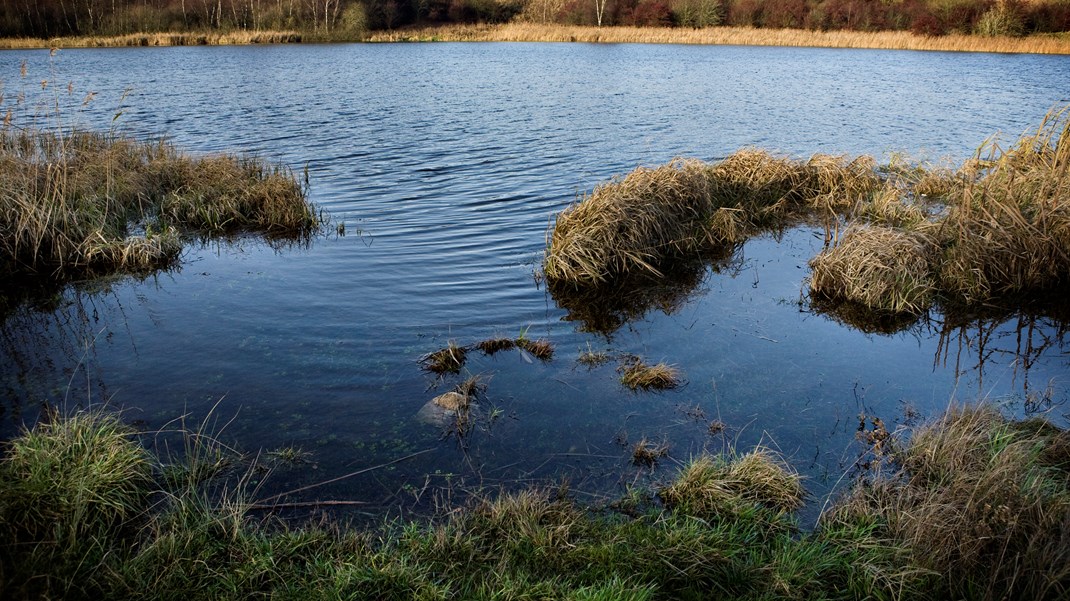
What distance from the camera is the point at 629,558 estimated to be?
4.23 m

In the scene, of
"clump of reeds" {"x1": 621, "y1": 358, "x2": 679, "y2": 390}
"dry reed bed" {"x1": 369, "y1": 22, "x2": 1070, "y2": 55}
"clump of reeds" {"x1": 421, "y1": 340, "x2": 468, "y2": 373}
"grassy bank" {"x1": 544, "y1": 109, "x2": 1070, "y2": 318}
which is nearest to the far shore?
"dry reed bed" {"x1": 369, "y1": 22, "x2": 1070, "y2": 55}

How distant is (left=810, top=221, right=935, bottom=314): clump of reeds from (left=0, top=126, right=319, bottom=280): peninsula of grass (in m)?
8.18

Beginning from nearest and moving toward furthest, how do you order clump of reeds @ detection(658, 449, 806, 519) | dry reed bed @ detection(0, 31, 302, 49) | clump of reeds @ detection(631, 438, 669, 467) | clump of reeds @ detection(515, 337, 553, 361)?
clump of reeds @ detection(658, 449, 806, 519)
clump of reeds @ detection(631, 438, 669, 467)
clump of reeds @ detection(515, 337, 553, 361)
dry reed bed @ detection(0, 31, 302, 49)

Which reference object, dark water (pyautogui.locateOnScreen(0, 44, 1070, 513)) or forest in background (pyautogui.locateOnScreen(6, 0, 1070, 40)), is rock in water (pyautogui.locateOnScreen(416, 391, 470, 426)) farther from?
forest in background (pyautogui.locateOnScreen(6, 0, 1070, 40))

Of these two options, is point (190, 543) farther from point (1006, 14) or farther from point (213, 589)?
point (1006, 14)

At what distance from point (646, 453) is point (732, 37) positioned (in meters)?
50.9

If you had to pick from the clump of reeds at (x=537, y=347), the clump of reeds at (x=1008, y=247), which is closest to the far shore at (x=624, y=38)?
the clump of reeds at (x=1008, y=247)

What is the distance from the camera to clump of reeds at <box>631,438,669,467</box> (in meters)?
5.52

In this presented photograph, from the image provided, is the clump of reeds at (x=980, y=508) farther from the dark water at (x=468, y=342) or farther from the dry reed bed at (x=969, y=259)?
the dry reed bed at (x=969, y=259)

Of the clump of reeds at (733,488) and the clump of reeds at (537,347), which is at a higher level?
the clump of reeds at (537,347)

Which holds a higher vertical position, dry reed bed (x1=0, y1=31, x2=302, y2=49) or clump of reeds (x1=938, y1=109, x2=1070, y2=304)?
dry reed bed (x1=0, y1=31, x2=302, y2=49)

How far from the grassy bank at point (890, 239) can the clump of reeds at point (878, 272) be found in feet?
0.04

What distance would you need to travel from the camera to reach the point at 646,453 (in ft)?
18.3

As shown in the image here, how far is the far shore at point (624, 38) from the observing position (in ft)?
137
